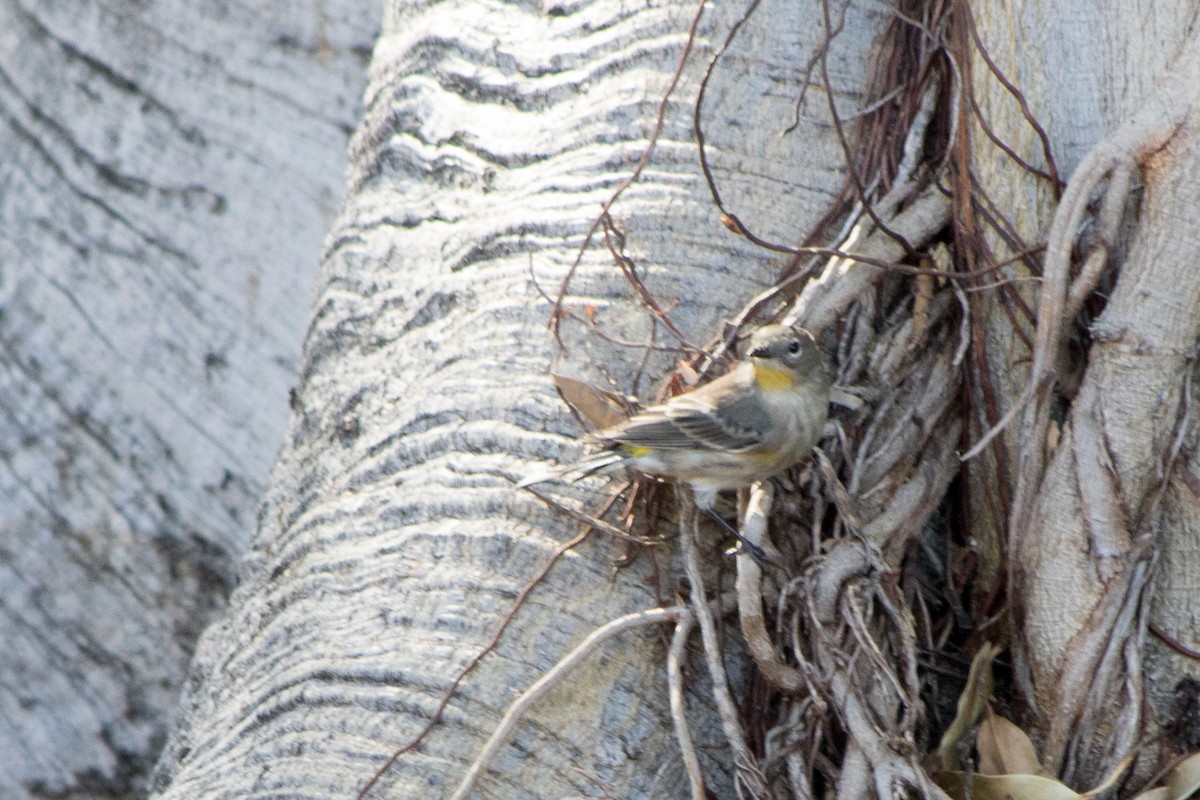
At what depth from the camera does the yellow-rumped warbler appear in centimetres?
264

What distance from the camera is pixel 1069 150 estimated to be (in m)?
2.65

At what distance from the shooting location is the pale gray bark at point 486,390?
2.48 m

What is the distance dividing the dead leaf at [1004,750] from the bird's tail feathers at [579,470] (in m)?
0.87

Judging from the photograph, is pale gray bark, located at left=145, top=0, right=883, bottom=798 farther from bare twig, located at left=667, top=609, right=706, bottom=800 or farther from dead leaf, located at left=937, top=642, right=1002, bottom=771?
dead leaf, located at left=937, top=642, right=1002, bottom=771

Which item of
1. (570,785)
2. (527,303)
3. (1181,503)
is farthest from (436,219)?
(1181,503)

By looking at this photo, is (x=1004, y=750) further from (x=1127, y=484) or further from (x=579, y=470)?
(x=579, y=470)

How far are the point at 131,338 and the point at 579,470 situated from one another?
251 centimetres

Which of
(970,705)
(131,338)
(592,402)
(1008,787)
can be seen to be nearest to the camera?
(1008,787)

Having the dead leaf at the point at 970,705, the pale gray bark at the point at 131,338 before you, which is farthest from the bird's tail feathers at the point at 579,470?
the pale gray bark at the point at 131,338

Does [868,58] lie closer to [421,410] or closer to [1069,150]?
[1069,150]

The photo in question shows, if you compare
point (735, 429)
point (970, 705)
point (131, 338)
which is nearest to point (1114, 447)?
point (970, 705)

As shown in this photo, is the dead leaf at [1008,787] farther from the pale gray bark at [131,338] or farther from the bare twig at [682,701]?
the pale gray bark at [131,338]

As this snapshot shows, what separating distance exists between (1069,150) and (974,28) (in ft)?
1.07

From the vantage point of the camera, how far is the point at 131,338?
15.0ft
